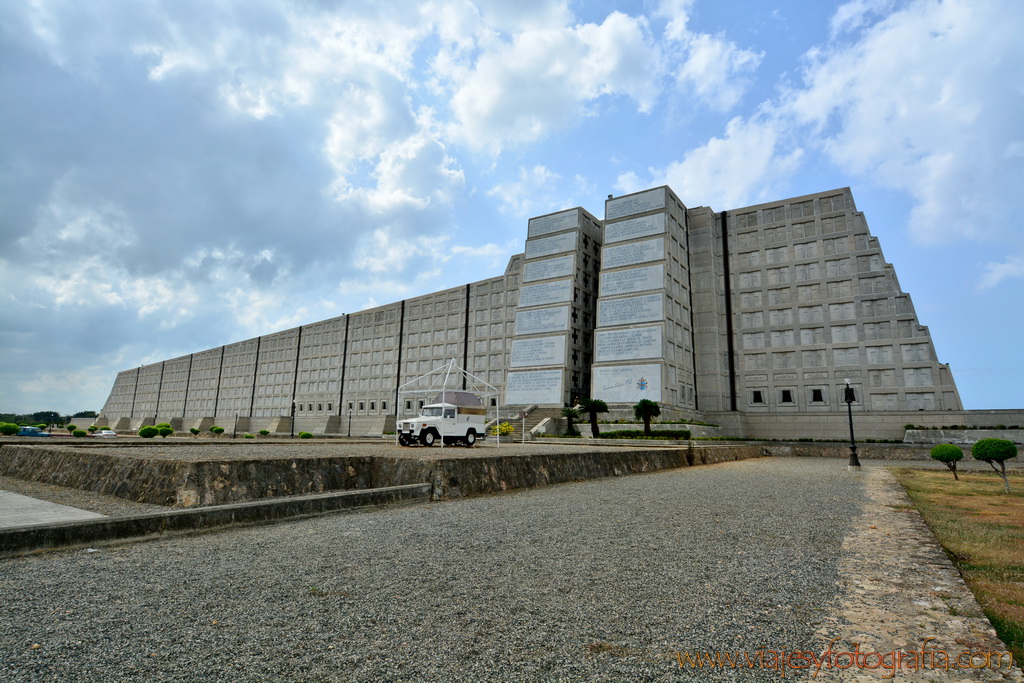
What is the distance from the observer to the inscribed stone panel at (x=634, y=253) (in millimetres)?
56781

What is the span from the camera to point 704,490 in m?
12.7

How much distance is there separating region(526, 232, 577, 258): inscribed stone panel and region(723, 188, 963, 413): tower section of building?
58.8 feet

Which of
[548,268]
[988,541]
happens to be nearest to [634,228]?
[548,268]

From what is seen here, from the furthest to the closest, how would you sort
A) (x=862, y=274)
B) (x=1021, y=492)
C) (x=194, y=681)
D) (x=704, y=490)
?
1. (x=862, y=274)
2. (x=1021, y=492)
3. (x=704, y=490)
4. (x=194, y=681)

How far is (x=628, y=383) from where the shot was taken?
5328 centimetres

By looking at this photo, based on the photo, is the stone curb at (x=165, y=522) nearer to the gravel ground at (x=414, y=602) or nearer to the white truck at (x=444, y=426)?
the gravel ground at (x=414, y=602)

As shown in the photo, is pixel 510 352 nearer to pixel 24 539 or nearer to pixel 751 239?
pixel 751 239

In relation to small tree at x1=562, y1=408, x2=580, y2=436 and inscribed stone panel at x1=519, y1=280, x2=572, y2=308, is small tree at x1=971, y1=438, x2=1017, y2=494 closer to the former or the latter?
small tree at x1=562, y1=408, x2=580, y2=436

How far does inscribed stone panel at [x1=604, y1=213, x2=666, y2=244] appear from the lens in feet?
190

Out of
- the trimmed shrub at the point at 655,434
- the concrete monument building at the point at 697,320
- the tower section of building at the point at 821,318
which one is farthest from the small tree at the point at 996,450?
the tower section of building at the point at 821,318

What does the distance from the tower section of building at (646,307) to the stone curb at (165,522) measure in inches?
1786

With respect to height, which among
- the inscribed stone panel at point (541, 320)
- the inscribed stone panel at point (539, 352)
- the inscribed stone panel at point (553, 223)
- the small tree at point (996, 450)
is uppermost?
the inscribed stone panel at point (553, 223)

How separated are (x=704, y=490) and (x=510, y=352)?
5416cm

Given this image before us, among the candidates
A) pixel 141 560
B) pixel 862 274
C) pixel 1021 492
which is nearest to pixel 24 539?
pixel 141 560
